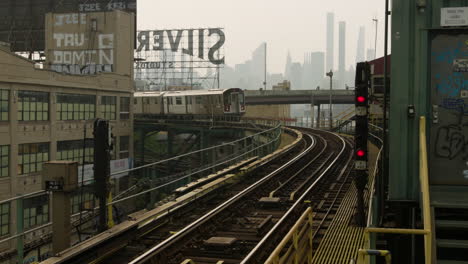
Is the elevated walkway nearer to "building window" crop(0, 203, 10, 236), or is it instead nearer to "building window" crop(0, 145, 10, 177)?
"building window" crop(0, 145, 10, 177)

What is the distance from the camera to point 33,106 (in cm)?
3638

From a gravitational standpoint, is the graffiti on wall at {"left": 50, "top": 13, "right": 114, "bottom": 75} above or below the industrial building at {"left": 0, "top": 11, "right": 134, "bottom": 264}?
above

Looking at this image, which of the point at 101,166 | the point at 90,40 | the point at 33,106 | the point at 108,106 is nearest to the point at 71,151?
the point at 33,106

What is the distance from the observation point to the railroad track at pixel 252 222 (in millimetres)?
9336

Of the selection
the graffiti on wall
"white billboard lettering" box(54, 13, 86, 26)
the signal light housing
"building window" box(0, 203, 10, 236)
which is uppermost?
"white billboard lettering" box(54, 13, 86, 26)

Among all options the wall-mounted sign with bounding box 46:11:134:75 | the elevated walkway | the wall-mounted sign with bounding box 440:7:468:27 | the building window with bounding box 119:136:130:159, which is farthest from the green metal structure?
the elevated walkway

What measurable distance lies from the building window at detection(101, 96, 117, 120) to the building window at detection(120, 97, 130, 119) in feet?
4.52

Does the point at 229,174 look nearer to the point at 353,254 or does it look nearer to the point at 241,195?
the point at 241,195

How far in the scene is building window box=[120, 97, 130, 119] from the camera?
160 feet

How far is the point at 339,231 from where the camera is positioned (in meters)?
11.1

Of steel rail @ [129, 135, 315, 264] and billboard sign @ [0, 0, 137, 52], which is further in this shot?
billboard sign @ [0, 0, 137, 52]

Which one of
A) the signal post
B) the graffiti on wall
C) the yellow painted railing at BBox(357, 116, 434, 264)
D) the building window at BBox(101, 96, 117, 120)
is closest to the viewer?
the yellow painted railing at BBox(357, 116, 434, 264)

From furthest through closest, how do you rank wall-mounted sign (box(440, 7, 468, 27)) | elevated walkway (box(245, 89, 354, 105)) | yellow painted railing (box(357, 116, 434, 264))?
elevated walkway (box(245, 89, 354, 105)), wall-mounted sign (box(440, 7, 468, 27)), yellow painted railing (box(357, 116, 434, 264))

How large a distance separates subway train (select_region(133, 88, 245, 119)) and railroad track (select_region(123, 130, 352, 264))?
3238 cm
